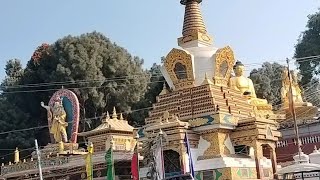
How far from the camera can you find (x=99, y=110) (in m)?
44.1

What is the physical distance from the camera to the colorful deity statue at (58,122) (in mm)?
32188

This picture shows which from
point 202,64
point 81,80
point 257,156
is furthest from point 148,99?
point 257,156

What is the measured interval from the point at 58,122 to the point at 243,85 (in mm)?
11621

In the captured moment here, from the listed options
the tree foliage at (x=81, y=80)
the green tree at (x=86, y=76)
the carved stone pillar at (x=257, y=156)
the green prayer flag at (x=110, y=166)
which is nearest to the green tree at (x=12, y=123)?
the tree foliage at (x=81, y=80)

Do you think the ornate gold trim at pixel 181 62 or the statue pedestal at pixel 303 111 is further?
the statue pedestal at pixel 303 111

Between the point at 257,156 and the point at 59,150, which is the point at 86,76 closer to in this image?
the point at 59,150

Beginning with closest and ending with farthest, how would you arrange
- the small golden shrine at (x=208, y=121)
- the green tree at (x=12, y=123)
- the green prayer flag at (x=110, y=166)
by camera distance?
1. the small golden shrine at (x=208, y=121)
2. the green prayer flag at (x=110, y=166)
3. the green tree at (x=12, y=123)

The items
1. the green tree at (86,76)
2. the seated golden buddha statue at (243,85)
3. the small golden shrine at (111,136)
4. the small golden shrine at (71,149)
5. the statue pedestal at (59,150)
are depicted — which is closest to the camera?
the small golden shrine at (71,149)

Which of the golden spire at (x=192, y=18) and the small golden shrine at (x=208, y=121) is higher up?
the golden spire at (x=192, y=18)

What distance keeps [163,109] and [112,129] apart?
4584 mm

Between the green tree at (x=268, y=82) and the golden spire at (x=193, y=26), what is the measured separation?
20803 mm

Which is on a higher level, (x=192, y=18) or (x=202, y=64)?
(x=192, y=18)

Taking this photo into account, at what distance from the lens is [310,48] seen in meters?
43.4

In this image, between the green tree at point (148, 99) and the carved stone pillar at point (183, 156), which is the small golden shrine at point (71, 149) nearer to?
the carved stone pillar at point (183, 156)
